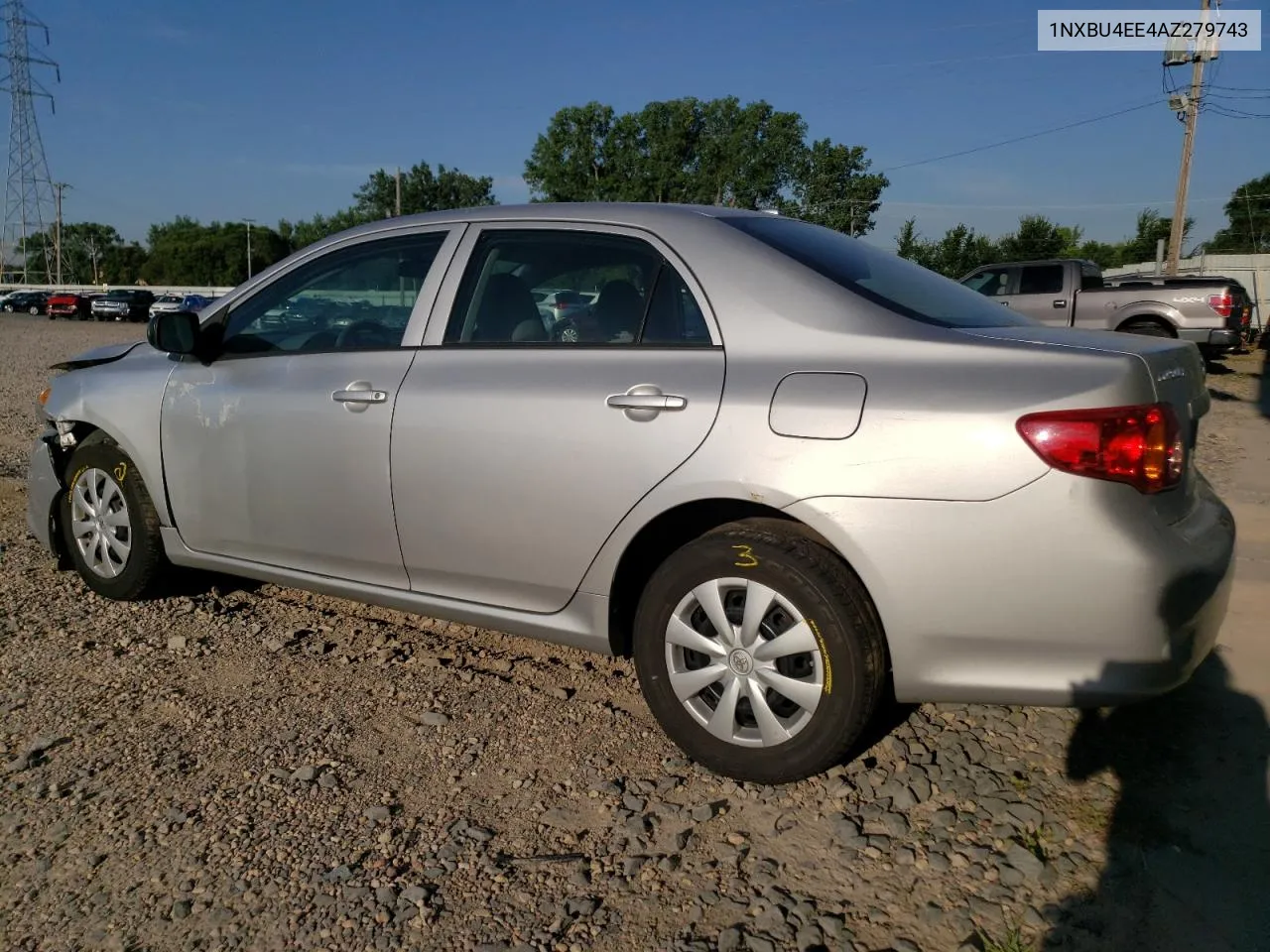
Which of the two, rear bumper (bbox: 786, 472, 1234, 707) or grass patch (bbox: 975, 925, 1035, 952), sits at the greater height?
rear bumper (bbox: 786, 472, 1234, 707)

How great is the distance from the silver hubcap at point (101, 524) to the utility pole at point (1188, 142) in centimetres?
2781

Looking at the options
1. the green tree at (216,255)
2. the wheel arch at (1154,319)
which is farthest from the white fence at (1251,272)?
the green tree at (216,255)

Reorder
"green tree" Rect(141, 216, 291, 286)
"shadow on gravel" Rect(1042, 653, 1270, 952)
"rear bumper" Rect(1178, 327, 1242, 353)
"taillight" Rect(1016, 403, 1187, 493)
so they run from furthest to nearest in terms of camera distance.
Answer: "green tree" Rect(141, 216, 291, 286) → "rear bumper" Rect(1178, 327, 1242, 353) → "taillight" Rect(1016, 403, 1187, 493) → "shadow on gravel" Rect(1042, 653, 1270, 952)

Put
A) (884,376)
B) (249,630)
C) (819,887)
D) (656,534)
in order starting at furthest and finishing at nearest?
(249,630) → (656,534) → (884,376) → (819,887)

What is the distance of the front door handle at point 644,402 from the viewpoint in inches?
115

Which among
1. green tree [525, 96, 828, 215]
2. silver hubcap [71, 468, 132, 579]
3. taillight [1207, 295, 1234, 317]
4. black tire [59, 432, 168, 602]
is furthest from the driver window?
green tree [525, 96, 828, 215]

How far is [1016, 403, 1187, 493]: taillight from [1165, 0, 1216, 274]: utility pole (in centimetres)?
2746

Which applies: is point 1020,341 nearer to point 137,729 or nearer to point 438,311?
point 438,311

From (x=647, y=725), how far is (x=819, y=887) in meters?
1.01

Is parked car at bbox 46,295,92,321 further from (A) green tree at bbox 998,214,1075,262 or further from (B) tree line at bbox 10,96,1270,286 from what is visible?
(A) green tree at bbox 998,214,1075,262

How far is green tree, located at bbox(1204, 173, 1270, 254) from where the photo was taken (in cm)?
5366

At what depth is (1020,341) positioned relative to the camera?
2705 mm

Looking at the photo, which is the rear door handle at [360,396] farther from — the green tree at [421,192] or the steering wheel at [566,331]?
the green tree at [421,192]

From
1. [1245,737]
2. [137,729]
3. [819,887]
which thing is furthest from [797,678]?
[137,729]
